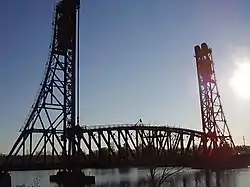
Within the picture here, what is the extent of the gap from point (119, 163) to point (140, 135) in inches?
217

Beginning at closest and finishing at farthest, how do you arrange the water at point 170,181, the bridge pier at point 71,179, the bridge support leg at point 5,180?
the bridge support leg at point 5,180 < the water at point 170,181 < the bridge pier at point 71,179

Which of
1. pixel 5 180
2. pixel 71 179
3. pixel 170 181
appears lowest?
pixel 170 181

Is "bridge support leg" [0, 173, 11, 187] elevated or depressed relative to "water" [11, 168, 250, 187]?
elevated

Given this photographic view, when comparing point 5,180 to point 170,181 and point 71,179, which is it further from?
point 170,181

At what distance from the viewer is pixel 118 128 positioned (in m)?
58.8

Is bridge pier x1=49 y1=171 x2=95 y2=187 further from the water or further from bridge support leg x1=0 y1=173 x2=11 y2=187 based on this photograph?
bridge support leg x1=0 y1=173 x2=11 y2=187

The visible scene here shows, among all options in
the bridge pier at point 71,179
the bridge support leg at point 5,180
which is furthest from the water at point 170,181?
the bridge support leg at point 5,180

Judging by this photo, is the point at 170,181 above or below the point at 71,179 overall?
below

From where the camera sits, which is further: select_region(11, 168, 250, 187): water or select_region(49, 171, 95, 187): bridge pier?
select_region(49, 171, 95, 187): bridge pier

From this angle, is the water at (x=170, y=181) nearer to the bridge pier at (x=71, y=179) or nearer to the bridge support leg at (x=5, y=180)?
the bridge pier at (x=71, y=179)

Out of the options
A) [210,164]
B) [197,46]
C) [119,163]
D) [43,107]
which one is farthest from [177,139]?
[43,107]

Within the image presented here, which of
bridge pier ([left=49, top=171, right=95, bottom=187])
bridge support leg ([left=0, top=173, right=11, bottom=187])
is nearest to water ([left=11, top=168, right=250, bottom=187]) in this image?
bridge pier ([left=49, top=171, right=95, bottom=187])

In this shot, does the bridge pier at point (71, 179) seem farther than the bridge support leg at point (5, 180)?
Yes

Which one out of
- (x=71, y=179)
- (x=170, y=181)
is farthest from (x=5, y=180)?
(x=170, y=181)
